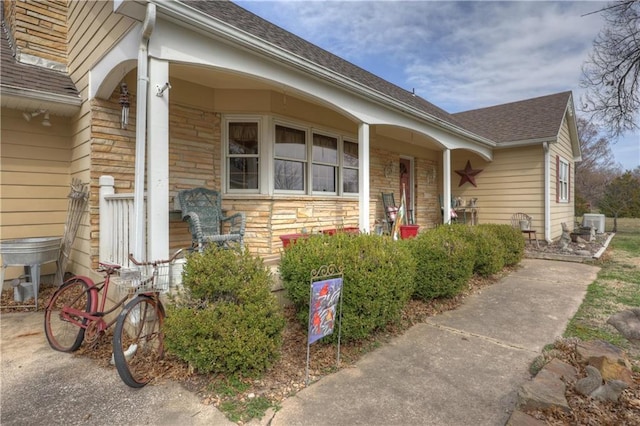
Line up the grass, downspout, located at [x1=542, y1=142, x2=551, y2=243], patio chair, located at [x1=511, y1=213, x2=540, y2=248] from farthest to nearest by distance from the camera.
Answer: patio chair, located at [x1=511, y1=213, x2=540, y2=248] < downspout, located at [x1=542, y1=142, x2=551, y2=243] < the grass

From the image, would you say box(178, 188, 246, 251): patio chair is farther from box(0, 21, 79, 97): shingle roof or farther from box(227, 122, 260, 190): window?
box(0, 21, 79, 97): shingle roof

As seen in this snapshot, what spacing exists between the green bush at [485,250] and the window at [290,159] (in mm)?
3099

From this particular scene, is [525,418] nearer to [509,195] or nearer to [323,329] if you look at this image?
[323,329]

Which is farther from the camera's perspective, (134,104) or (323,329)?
(134,104)

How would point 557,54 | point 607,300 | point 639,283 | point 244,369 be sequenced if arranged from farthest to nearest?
point 557,54, point 639,283, point 607,300, point 244,369

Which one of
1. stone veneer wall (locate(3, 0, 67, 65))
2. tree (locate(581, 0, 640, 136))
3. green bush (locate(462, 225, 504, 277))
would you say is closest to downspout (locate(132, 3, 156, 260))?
stone veneer wall (locate(3, 0, 67, 65))

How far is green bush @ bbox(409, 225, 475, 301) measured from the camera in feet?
14.4

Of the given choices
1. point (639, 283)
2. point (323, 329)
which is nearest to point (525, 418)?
point (323, 329)

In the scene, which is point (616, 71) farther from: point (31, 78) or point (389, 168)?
point (31, 78)

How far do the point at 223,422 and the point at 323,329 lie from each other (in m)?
0.99

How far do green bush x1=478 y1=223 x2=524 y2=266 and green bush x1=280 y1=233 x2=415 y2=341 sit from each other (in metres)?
3.97

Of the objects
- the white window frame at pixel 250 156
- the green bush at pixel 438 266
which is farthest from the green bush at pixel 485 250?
the white window frame at pixel 250 156

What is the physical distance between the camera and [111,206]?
3.92 meters

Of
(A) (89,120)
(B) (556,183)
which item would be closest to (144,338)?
(A) (89,120)
